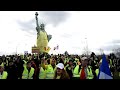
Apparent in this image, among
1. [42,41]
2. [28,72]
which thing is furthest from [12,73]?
[42,41]

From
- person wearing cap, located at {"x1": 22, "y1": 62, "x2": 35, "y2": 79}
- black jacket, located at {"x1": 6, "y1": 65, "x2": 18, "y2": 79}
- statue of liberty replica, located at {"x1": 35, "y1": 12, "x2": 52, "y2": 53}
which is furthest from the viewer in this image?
statue of liberty replica, located at {"x1": 35, "y1": 12, "x2": 52, "y2": 53}

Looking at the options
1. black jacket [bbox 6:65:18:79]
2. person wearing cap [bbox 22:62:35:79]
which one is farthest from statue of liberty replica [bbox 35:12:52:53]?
black jacket [bbox 6:65:18:79]

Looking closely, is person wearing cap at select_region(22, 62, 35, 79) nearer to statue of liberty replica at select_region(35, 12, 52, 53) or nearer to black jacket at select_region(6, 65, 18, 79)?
black jacket at select_region(6, 65, 18, 79)

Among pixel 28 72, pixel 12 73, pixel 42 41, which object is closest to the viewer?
pixel 12 73

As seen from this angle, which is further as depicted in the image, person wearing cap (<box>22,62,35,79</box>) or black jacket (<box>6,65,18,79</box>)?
person wearing cap (<box>22,62,35,79</box>)

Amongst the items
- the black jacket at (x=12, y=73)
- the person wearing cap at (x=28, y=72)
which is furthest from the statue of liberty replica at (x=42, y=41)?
the black jacket at (x=12, y=73)

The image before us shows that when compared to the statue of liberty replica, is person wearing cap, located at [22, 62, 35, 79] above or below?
below

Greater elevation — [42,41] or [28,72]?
[42,41]

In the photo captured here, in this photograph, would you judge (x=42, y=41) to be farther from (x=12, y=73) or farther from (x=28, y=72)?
(x=12, y=73)

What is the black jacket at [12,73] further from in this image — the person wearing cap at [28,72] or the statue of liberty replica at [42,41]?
the statue of liberty replica at [42,41]
